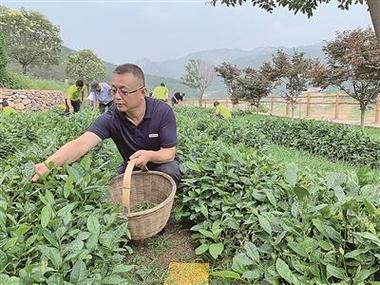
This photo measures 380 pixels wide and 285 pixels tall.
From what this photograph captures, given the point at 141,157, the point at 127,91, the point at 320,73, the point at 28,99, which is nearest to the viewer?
the point at 141,157

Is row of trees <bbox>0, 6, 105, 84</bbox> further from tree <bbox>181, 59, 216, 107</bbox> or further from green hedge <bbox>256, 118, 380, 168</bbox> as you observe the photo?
green hedge <bbox>256, 118, 380, 168</bbox>

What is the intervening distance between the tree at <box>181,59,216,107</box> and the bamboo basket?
35543 millimetres

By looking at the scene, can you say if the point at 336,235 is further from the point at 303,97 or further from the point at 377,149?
the point at 303,97

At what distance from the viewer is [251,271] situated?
5.27ft

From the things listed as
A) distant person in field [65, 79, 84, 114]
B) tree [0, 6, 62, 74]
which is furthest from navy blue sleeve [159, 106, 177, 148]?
tree [0, 6, 62, 74]

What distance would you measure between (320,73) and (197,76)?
27.3m

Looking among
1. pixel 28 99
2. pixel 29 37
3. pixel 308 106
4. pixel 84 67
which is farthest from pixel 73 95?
pixel 84 67

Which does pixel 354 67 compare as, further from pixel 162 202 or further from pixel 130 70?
pixel 162 202

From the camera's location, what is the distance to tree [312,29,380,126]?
10531mm

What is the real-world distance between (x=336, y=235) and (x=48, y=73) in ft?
168

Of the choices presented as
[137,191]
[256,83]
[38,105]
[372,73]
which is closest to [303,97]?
[256,83]

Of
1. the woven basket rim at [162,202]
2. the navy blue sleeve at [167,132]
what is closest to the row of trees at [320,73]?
the navy blue sleeve at [167,132]

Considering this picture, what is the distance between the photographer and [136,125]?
9.41 feet

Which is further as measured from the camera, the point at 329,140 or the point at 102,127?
the point at 329,140
